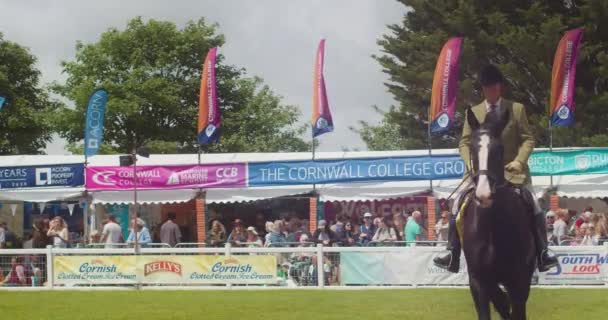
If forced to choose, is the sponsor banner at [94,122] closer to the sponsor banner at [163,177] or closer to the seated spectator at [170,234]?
the sponsor banner at [163,177]

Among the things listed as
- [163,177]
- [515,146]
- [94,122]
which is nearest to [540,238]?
[515,146]

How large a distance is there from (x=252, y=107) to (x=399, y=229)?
38.5 m

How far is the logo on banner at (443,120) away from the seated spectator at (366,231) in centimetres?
411

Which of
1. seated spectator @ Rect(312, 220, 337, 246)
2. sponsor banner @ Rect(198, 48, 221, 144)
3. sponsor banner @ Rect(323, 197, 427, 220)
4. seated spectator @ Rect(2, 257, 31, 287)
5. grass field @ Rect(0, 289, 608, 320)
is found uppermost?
sponsor banner @ Rect(198, 48, 221, 144)

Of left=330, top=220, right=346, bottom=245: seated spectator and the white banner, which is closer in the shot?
the white banner

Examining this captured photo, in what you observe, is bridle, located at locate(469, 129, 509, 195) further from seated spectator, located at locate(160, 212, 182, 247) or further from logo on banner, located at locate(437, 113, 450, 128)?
logo on banner, located at locate(437, 113, 450, 128)

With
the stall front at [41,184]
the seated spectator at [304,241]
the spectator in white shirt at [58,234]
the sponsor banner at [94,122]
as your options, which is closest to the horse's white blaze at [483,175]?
the seated spectator at [304,241]

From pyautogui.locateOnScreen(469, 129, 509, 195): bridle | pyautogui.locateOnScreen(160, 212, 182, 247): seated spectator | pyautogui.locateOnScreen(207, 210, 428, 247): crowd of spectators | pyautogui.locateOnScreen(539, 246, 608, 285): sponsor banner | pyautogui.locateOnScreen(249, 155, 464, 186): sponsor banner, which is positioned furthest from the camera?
pyautogui.locateOnScreen(249, 155, 464, 186): sponsor banner

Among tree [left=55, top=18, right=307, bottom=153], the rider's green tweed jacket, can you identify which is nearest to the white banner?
the rider's green tweed jacket

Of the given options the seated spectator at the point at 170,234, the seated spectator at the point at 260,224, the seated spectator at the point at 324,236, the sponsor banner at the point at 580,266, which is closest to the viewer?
the sponsor banner at the point at 580,266

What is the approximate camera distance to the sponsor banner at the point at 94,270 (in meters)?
23.8

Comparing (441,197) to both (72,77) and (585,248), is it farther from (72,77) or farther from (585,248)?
(72,77)

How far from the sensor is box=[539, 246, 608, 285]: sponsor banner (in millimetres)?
21484

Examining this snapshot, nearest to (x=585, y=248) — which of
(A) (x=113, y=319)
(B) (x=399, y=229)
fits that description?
(B) (x=399, y=229)
